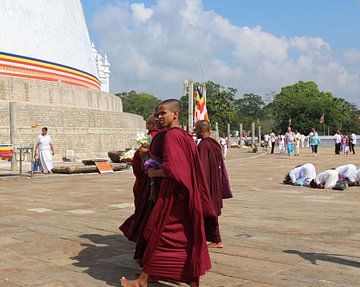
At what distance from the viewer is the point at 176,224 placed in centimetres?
372

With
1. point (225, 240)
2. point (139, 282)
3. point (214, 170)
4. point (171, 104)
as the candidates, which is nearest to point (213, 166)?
point (214, 170)

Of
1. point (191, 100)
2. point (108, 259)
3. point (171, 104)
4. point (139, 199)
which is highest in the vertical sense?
point (191, 100)

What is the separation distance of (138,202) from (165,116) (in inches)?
35.3

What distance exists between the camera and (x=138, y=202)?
4.41 meters

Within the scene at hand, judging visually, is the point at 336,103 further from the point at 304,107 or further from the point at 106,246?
the point at 106,246

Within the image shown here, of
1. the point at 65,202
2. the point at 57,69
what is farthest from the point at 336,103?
the point at 65,202

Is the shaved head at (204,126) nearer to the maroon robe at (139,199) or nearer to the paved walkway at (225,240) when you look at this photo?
the maroon robe at (139,199)

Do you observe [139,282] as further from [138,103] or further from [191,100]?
[138,103]

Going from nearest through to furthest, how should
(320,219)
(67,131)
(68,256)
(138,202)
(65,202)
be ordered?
(138,202)
(68,256)
(320,219)
(65,202)
(67,131)

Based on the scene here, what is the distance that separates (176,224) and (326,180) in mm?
7547

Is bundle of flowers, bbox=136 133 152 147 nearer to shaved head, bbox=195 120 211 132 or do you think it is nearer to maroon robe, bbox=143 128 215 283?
maroon robe, bbox=143 128 215 283

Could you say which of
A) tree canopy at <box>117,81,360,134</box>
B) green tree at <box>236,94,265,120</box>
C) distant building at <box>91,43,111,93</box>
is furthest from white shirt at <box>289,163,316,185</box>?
green tree at <box>236,94,265,120</box>

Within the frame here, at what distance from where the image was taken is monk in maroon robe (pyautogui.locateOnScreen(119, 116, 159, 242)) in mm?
4277

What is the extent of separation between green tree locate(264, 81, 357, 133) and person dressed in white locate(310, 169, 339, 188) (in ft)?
173
